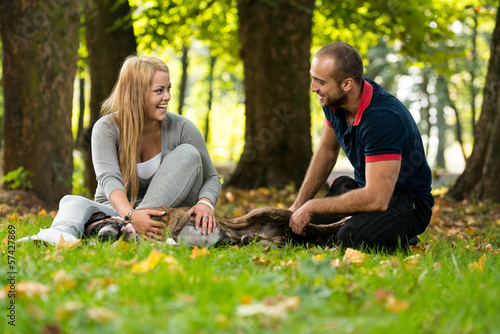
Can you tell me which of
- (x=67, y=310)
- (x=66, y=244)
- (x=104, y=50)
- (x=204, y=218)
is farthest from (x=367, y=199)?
(x=104, y=50)

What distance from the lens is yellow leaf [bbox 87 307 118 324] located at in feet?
5.80

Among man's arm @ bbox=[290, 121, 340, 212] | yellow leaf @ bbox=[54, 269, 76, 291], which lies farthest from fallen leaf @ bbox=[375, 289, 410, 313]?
man's arm @ bbox=[290, 121, 340, 212]

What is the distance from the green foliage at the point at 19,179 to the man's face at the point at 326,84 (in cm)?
387

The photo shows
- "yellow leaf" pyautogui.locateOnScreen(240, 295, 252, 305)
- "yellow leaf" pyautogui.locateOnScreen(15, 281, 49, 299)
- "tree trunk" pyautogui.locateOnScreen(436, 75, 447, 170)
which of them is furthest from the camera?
"tree trunk" pyautogui.locateOnScreen(436, 75, 447, 170)

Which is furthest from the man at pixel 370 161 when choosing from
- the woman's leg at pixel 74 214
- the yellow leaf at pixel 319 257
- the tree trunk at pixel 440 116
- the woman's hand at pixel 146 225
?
the tree trunk at pixel 440 116

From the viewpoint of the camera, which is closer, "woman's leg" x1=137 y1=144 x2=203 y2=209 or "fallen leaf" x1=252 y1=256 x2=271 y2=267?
"fallen leaf" x1=252 y1=256 x2=271 y2=267

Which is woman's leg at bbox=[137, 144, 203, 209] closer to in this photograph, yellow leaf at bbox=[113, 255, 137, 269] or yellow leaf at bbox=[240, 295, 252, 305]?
yellow leaf at bbox=[113, 255, 137, 269]

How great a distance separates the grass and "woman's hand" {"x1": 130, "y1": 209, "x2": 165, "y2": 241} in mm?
509

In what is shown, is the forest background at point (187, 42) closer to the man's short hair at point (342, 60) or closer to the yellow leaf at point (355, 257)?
the man's short hair at point (342, 60)

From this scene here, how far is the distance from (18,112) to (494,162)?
6195 millimetres

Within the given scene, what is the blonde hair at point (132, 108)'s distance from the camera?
377cm

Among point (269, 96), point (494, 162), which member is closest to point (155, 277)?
point (494, 162)

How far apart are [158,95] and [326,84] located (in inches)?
50.2

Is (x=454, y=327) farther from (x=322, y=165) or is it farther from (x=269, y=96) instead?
(x=269, y=96)
